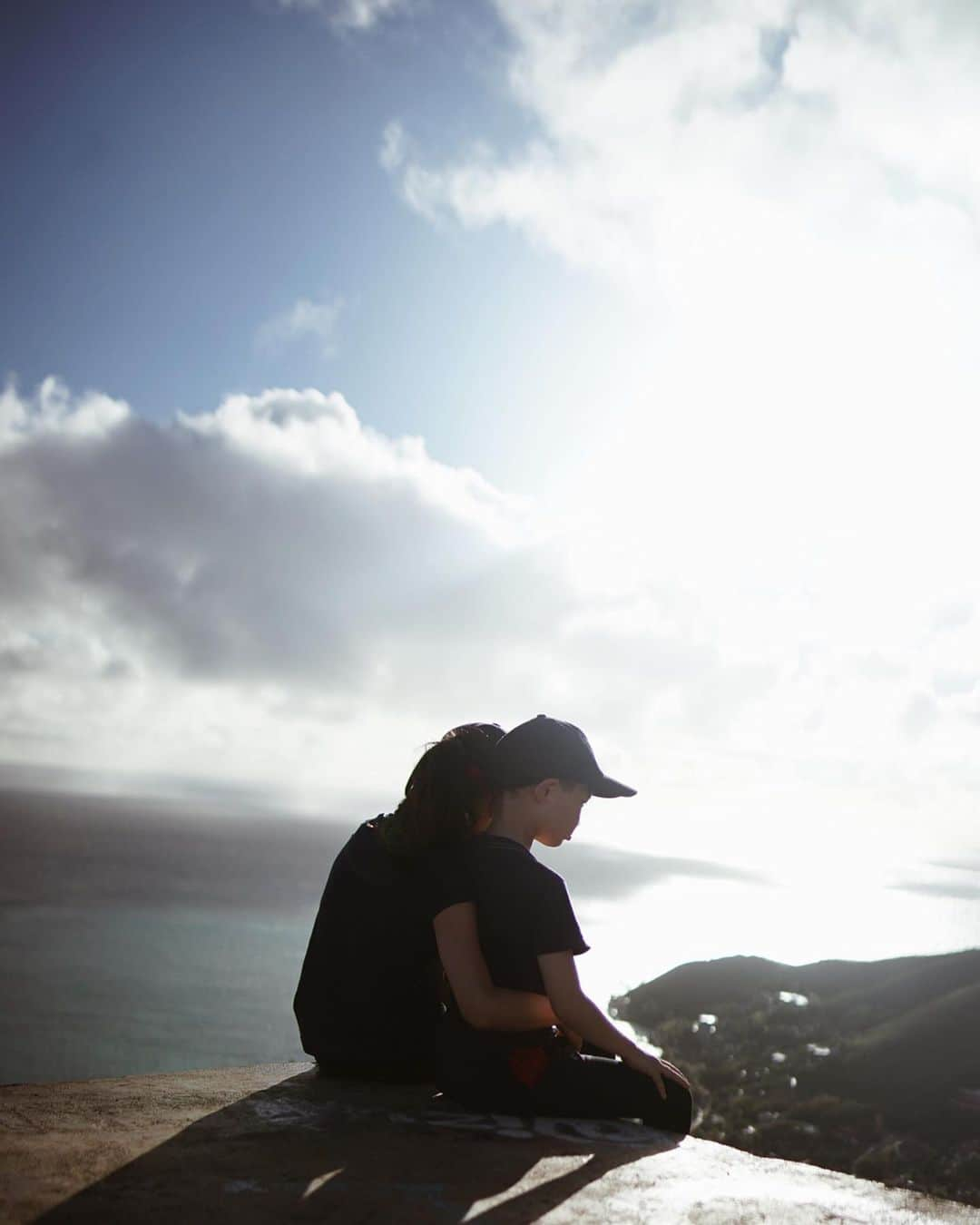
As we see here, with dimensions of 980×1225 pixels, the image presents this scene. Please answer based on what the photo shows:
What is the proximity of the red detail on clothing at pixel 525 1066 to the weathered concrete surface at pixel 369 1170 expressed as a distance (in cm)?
16

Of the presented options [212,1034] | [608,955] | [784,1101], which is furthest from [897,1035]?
[212,1034]

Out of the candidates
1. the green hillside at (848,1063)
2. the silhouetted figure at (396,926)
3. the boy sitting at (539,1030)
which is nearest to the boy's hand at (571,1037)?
the boy sitting at (539,1030)

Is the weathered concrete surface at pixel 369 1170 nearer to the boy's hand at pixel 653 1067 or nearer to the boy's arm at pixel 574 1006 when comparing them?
the boy's hand at pixel 653 1067

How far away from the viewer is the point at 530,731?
416 centimetres

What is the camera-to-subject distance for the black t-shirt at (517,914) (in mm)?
3660

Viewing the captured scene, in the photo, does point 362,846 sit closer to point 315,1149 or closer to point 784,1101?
point 315,1149

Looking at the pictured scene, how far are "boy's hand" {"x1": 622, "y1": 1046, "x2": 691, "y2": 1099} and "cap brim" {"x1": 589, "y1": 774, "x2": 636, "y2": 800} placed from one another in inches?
43.0

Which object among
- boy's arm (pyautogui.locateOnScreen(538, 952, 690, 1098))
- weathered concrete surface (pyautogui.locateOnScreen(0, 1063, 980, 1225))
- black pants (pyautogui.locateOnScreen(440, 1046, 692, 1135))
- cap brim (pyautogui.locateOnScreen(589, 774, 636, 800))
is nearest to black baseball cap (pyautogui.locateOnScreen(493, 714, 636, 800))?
cap brim (pyautogui.locateOnScreen(589, 774, 636, 800))

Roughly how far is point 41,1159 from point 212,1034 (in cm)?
19271

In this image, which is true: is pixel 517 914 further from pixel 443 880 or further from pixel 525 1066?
pixel 525 1066

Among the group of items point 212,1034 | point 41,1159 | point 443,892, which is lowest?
point 212,1034

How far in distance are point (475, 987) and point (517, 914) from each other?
33 centimetres

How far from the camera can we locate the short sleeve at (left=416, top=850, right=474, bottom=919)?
3803mm

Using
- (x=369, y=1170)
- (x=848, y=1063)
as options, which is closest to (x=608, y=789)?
(x=369, y=1170)
